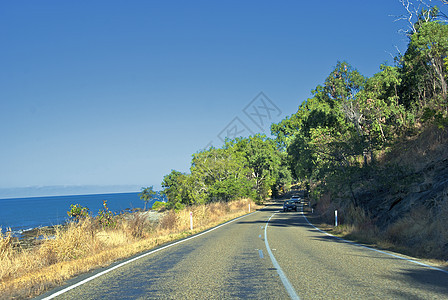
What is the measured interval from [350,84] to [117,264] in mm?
22889

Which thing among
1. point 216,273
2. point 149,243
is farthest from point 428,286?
point 149,243

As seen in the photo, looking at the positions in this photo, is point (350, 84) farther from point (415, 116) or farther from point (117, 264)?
point (117, 264)

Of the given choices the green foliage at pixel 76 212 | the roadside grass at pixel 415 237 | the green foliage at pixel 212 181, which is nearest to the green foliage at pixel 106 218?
the green foliage at pixel 76 212

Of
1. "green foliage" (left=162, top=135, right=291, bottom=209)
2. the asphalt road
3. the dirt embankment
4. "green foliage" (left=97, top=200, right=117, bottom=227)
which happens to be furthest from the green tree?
"green foliage" (left=162, top=135, right=291, bottom=209)

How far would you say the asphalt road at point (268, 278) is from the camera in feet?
19.6

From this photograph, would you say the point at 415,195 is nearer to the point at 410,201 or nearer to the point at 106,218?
the point at 410,201

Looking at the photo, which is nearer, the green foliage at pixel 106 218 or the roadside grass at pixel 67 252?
the roadside grass at pixel 67 252

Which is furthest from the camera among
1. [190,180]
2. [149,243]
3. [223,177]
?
[223,177]

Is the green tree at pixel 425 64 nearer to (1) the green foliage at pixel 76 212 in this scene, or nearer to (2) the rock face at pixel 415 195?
(2) the rock face at pixel 415 195

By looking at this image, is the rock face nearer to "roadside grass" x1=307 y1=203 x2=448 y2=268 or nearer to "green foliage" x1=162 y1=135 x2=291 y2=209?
"roadside grass" x1=307 y1=203 x2=448 y2=268

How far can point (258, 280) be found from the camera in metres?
7.09

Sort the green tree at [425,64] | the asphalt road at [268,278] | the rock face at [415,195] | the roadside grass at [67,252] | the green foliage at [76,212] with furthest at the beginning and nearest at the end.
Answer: the green tree at [425,64] → the green foliage at [76,212] → the rock face at [415,195] → the roadside grass at [67,252] → the asphalt road at [268,278]

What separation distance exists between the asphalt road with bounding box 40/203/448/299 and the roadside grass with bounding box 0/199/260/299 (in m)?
0.82

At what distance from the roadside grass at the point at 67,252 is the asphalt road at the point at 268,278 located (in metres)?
0.82
